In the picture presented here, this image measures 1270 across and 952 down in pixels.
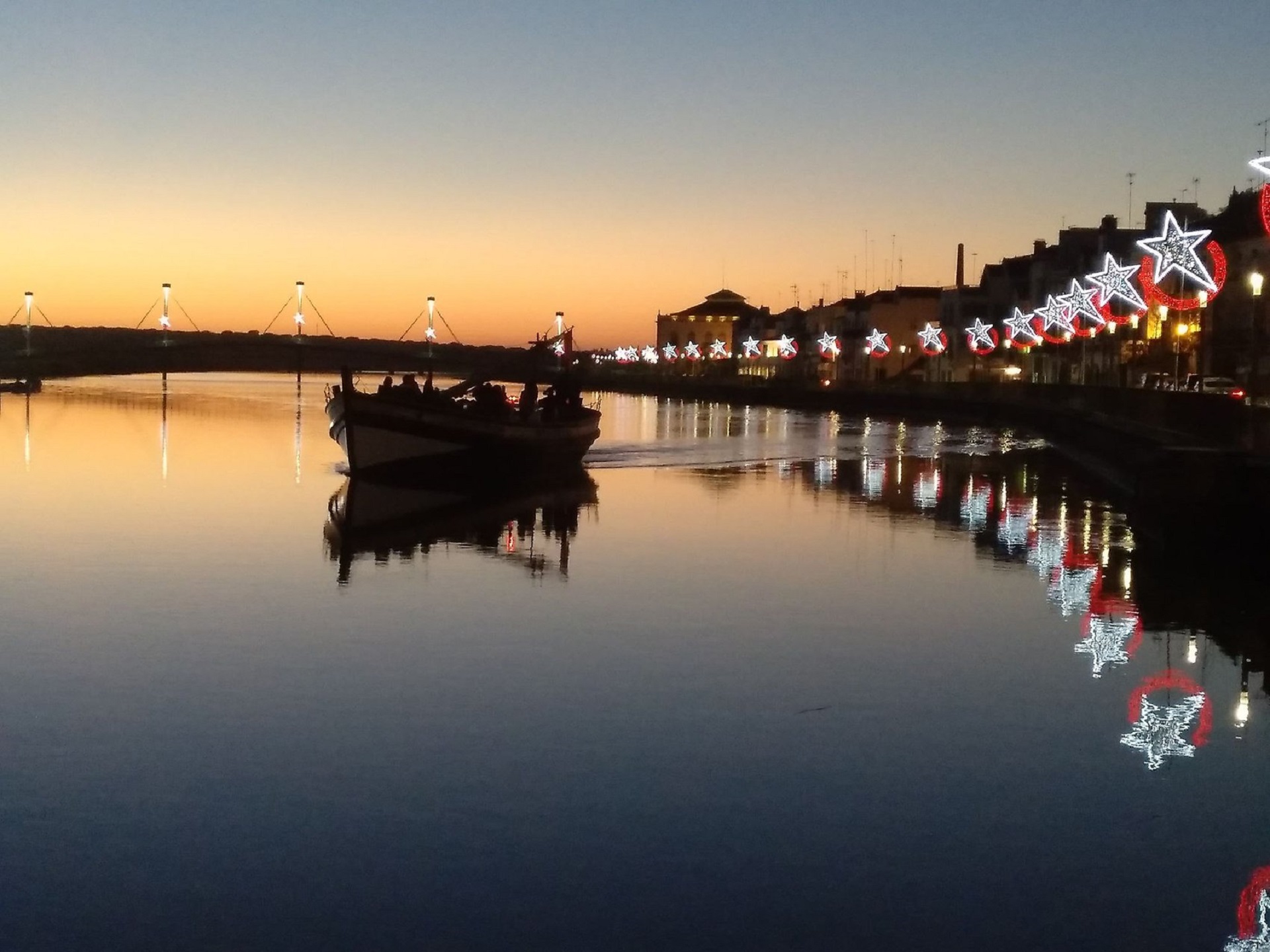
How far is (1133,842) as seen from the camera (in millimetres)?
11109

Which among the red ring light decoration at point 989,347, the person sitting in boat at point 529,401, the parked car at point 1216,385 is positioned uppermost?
the red ring light decoration at point 989,347

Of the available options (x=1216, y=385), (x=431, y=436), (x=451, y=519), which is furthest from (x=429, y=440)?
(x=1216, y=385)

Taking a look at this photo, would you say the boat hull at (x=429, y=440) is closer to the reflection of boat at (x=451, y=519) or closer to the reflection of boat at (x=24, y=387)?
the reflection of boat at (x=451, y=519)

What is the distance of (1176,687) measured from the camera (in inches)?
658

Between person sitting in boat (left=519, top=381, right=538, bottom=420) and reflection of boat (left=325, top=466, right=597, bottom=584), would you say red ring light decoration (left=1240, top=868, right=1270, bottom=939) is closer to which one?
reflection of boat (left=325, top=466, right=597, bottom=584)

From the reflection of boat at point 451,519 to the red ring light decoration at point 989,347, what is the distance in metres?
79.4

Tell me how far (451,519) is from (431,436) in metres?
10.8

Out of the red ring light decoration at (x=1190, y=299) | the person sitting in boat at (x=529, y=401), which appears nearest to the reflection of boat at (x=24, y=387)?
the person sitting in boat at (x=529, y=401)

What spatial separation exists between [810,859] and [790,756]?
268cm

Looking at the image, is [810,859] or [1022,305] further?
[1022,305]

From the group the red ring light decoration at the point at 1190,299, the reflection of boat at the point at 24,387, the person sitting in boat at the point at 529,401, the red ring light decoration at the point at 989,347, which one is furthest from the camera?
the reflection of boat at the point at 24,387

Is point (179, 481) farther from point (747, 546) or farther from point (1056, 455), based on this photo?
point (1056, 455)

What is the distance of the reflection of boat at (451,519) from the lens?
2739cm

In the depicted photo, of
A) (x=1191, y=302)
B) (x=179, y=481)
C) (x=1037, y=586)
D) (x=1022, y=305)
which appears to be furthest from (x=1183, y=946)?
(x=1022, y=305)
